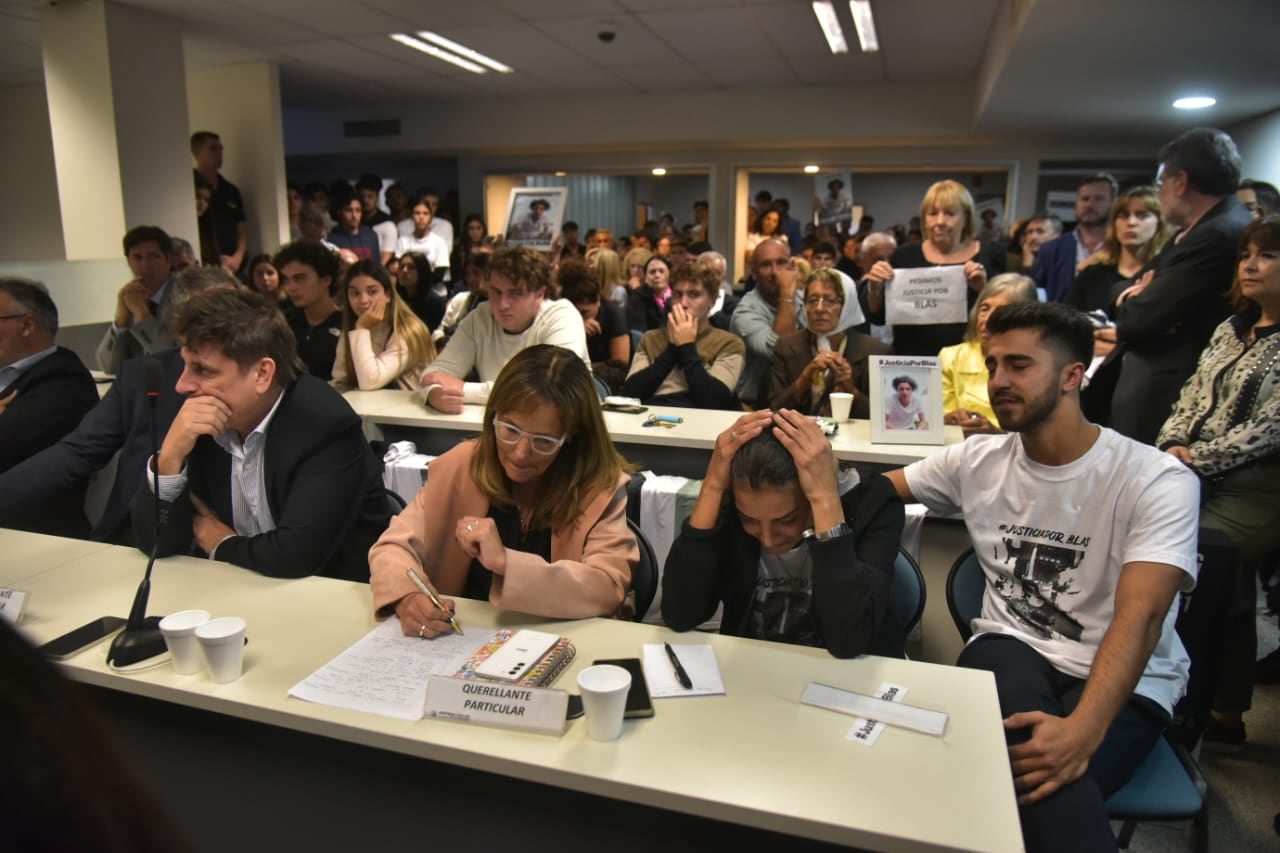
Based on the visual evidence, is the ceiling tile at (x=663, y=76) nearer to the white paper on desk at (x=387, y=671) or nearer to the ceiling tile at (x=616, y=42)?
the ceiling tile at (x=616, y=42)

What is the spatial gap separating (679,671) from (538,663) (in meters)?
0.23

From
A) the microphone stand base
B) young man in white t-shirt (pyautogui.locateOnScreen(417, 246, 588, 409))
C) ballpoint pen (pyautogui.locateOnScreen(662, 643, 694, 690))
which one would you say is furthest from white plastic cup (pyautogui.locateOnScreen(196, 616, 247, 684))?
young man in white t-shirt (pyautogui.locateOnScreen(417, 246, 588, 409))

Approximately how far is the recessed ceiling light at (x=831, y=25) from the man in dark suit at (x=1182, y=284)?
305cm

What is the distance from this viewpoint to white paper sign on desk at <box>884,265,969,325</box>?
10.5ft

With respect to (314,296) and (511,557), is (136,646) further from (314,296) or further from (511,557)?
(314,296)

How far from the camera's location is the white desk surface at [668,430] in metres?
2.61

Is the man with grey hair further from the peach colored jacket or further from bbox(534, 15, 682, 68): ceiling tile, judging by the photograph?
bbox(534, 15, 682, 68): ceiling tile

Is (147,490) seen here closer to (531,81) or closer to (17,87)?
(531,81)

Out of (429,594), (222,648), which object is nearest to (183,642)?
(222,648)

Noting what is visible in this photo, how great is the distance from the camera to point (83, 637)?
4.66 feet

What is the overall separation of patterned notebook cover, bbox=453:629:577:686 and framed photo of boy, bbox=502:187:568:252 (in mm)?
3676

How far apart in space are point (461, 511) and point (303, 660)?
18.9 inches

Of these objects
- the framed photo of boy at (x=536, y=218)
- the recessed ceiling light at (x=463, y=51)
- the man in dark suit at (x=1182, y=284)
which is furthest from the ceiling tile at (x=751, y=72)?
the man in dark suit at (x=1182, y=284)

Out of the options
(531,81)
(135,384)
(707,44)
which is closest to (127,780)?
(135,384)
